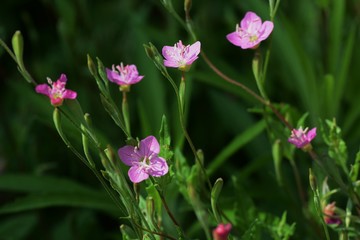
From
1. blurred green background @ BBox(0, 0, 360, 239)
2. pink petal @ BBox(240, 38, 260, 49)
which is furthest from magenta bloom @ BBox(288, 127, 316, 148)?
blurred green background @ BBox(0, 0, 360, 239)

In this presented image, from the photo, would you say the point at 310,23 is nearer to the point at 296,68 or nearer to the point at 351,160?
the point at 296,68

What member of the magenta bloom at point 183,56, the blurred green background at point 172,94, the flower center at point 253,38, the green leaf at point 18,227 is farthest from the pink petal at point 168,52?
the green leaf at point 18,227

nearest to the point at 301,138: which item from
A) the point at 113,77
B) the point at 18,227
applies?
the point at 113,77

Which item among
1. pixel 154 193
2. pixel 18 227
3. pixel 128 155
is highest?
pixel 128 155

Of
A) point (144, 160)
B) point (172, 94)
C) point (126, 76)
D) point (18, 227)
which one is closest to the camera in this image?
point (144, 160)

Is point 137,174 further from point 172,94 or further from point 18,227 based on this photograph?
point 172,94

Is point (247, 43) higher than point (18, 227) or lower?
higher
